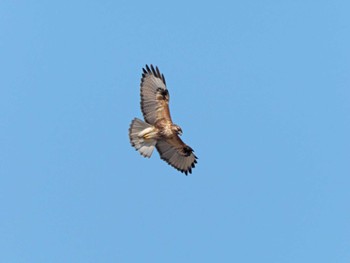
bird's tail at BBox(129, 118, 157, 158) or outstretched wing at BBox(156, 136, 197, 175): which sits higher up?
outstretched wing at BBox(156, 136, 197, 175)

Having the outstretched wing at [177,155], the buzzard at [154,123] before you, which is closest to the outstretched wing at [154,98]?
the buzzard at [154,123]

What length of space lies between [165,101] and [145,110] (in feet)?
2.20

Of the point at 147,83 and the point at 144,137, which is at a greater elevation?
the point at 147,83

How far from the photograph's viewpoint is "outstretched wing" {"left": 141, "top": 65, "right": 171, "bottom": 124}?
2339 cm

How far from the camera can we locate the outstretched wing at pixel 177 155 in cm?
2402

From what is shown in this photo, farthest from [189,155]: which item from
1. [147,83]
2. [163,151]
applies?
[147,83]

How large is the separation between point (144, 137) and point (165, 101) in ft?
4.25

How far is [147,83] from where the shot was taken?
78.0 feet

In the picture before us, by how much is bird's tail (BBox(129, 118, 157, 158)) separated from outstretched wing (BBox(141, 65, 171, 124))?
10.7 inches

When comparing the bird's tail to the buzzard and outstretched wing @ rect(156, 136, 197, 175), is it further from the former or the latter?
outstretched wing @ rect(156, 136, 197, 175)

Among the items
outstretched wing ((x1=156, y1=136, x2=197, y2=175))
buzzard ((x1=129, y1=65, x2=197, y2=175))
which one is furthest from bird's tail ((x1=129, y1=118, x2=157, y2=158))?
outstretched wing ((x1=156, y1=136, x2=197, y2=175))

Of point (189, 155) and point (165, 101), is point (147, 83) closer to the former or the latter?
point (165, 101)

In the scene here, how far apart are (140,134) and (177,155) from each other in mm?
1778

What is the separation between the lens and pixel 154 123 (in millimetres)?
23344
